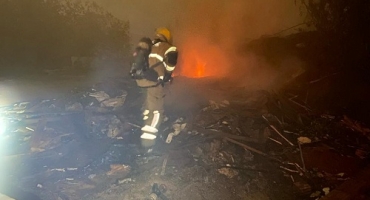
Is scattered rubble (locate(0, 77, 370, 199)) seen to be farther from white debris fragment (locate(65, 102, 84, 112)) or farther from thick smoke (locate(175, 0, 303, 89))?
thick smoke (locate(175, 0, 303, 89))

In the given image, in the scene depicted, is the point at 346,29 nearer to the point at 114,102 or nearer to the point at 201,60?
the point at 201,60

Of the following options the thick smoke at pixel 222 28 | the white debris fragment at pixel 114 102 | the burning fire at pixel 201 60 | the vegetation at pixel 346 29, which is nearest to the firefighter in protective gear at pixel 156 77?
the white debris fragment at pixel 114 102

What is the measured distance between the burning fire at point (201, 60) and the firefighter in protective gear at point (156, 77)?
537 centimetres

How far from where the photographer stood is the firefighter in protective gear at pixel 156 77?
Result: 6.21 metres

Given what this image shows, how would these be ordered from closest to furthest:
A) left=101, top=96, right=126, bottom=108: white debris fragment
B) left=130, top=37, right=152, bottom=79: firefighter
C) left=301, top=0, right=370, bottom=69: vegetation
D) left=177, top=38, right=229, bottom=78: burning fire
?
left=130, top=37, right=152, bottom=79: firefighter < left=101, top=96, right=126, bottom=108: white debris fragment < left=301, top=0, right=370, bottom=69: vegetation < left=177, top=38, right=229, bottom=78: burning fire

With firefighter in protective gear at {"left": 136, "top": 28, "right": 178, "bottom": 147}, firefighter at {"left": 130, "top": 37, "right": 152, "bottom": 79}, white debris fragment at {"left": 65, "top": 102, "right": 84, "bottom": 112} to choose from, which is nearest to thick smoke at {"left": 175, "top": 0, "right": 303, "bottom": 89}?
white debris fragment at {"left": 65, "top": 102, "right": 84, "bottom": 112}

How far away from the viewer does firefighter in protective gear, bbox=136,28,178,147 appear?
245 inches

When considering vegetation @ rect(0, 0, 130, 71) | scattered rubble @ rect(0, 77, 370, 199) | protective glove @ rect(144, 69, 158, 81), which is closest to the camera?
scattered rubble @ rect(0, 77, 370, 199)

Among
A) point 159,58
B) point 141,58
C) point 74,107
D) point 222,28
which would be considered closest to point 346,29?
point 222,28

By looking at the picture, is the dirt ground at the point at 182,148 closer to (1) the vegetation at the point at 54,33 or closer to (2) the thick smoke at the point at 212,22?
(2) the thick smoke at the point at 212,22

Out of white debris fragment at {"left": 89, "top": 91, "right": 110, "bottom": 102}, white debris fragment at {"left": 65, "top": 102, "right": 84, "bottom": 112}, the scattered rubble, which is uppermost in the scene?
white debris fragment at {"left": 89, "top": 91, "right": 110, "bottom": 102}

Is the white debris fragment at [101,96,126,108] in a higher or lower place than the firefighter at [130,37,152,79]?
lower

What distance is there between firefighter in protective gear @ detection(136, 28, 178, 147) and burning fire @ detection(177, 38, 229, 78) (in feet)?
17.6

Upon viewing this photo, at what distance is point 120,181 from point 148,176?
45 centimetres
